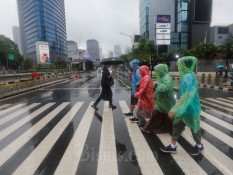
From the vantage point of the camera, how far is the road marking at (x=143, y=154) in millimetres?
3146

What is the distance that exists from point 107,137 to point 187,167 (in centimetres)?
199

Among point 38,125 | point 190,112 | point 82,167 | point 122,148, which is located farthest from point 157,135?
point 38,125

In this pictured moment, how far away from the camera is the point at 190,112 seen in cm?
349

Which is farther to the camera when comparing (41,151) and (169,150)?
(41,151)

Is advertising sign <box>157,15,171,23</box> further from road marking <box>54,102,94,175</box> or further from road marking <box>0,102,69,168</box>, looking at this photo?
road marking <box>54,102,94,175</box>

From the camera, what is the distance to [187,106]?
11.1 feet

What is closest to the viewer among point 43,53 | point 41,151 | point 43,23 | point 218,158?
point 218,158

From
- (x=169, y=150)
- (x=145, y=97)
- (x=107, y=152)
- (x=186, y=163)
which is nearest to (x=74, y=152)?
(x=107, y=152)

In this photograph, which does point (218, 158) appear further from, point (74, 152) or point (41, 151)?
point (41, 151)

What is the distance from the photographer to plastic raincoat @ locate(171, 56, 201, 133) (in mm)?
3344

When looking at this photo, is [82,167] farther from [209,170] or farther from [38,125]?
[38,125]

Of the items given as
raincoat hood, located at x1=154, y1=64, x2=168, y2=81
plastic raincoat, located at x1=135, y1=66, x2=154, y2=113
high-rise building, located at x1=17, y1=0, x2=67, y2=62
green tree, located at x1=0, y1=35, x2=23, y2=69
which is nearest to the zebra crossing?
plastic raincoat, located at x1=135, y1=66, x2=154, y2=113

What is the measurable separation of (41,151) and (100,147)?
122cm

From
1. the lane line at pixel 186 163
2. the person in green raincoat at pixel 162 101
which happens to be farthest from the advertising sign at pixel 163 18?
the lane line at pixel 186 163
